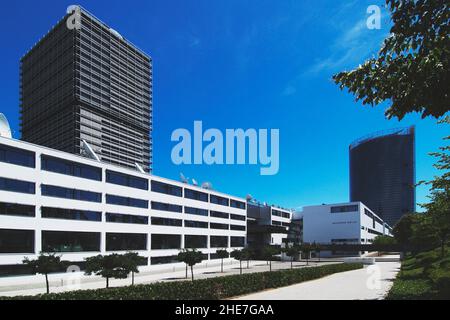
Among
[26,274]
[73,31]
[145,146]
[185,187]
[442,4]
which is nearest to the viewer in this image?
[442,4]

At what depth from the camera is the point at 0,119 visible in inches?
1592

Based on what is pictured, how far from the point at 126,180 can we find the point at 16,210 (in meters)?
18.6

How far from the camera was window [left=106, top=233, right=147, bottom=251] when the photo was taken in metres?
49.8

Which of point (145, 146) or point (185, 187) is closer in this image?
point (185, 187)

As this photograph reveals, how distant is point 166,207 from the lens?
63.9m

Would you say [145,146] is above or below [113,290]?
above

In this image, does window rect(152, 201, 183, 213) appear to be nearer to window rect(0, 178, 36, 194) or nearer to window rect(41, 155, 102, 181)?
window rect(41, 155, 102, 181)

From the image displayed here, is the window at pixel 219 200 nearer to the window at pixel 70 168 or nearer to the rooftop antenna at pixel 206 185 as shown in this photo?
the rooftop antenna at pixel 206 185

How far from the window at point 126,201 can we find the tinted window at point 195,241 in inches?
550

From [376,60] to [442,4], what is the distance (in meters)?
2.04

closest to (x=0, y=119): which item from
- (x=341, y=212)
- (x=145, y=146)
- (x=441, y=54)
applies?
(x=441, y=54)

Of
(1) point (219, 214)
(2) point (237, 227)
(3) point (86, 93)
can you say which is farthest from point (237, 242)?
(3) point (86, 93)

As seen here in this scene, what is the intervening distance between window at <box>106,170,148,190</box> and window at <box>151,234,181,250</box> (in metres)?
8.72
